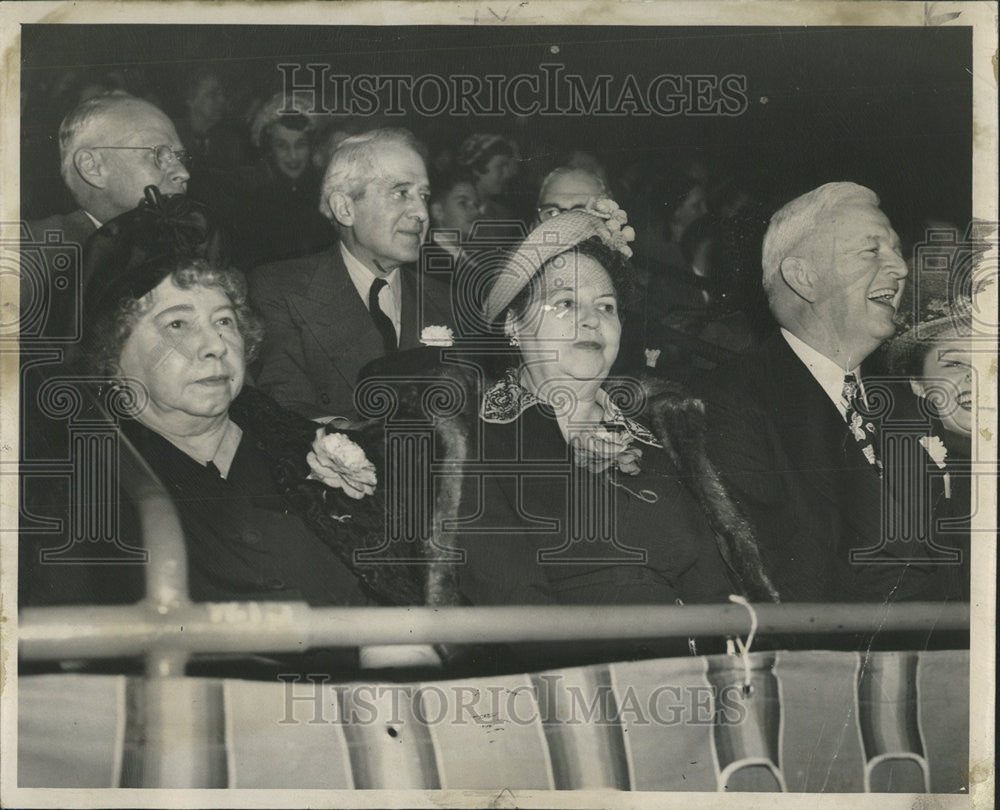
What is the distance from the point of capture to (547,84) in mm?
2332

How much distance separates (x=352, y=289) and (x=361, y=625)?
0.90 meters

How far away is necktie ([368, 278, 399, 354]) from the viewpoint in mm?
2311

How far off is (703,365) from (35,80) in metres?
1.98

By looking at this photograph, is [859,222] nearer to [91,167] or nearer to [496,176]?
[496,176]

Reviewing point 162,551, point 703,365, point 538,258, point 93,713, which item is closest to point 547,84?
point 538,258

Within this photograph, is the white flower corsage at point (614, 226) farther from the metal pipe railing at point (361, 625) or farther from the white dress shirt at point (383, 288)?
the metal pipe railing at point (361, 625)

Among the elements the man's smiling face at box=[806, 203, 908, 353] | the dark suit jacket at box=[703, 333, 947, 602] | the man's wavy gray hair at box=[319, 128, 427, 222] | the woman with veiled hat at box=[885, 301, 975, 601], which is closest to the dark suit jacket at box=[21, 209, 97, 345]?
the man's wavy gray hair at box=[319, 128, 427, 222]

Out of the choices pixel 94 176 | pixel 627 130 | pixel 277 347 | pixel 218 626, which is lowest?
pixel 218 626

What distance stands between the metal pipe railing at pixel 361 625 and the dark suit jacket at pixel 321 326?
562mm

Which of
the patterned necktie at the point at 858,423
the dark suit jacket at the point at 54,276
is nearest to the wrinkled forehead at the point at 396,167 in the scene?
the dark suit jacket at the point at 54,276

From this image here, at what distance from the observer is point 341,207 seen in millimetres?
2311

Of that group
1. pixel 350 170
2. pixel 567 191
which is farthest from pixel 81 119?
pixel 567 191

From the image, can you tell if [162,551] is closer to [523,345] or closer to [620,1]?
[523,345]

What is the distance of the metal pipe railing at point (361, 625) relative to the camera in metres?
2.28
